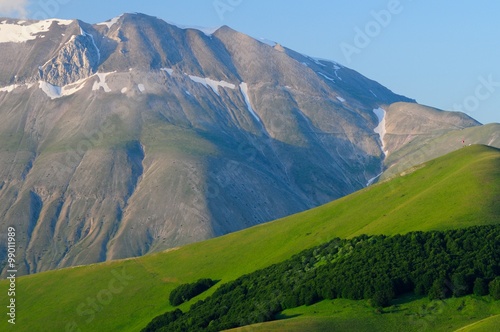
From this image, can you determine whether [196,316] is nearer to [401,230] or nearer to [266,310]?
[266,310]

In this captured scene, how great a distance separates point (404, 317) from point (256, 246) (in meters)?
59.6

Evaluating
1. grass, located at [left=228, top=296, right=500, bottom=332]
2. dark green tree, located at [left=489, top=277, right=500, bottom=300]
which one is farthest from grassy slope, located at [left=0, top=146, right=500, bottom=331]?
grass, located at [left=228, top=296, right=500, bottom=332]

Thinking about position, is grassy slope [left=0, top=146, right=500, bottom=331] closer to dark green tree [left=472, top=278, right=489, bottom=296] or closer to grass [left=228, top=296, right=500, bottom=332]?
dark green tree [left=472, top=278, right=489, bottom=296]

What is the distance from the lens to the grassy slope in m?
124

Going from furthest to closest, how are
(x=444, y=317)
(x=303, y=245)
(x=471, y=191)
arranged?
(x=303, y=245), (x=471, y=191), (x=444, y=317)

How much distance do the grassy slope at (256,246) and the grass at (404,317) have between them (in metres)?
25.6

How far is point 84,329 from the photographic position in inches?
4985

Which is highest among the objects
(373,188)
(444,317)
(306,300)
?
(373,188)

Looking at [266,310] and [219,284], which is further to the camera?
[219,284]

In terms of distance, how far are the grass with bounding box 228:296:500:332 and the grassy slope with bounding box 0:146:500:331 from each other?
1007 inches

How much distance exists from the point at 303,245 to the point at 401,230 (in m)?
20.5

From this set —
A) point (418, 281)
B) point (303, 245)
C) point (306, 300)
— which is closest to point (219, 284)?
point (303, 245)

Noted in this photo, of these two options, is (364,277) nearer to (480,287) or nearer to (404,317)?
(404,317)

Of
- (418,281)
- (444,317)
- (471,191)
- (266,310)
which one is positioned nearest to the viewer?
(444,317)
